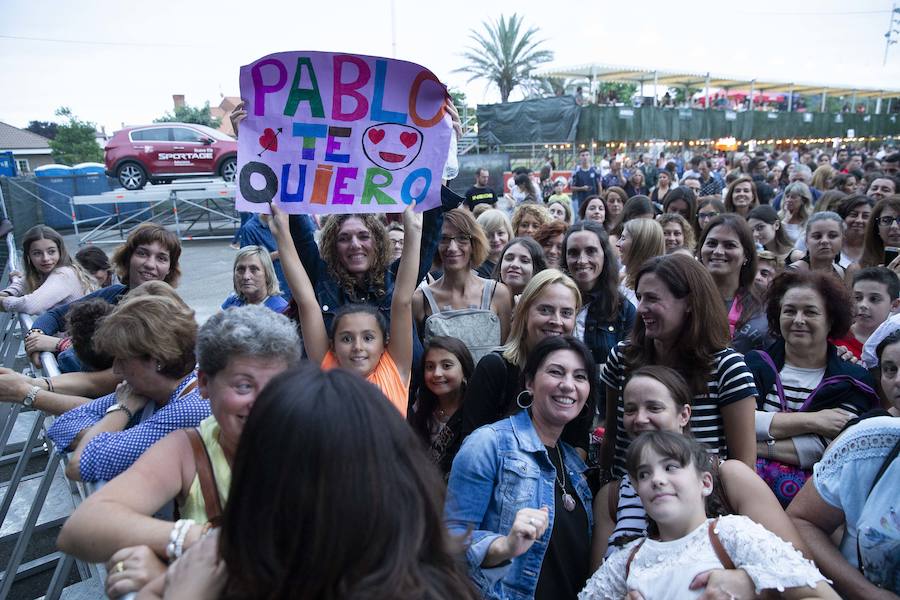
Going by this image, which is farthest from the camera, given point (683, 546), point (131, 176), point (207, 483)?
point (131, 176)

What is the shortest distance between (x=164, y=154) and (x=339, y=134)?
17.3 metres

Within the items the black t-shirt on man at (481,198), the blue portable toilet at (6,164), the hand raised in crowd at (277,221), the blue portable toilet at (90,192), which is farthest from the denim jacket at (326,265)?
the blue portable toilet at (90,192)

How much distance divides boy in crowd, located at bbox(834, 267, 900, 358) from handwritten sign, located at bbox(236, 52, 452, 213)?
2567 mm

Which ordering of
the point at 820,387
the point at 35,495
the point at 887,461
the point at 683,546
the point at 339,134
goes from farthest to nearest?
the point at 35,495
the point at 339,134
the point at 820,387
the point at 683,546
the point at 887,461

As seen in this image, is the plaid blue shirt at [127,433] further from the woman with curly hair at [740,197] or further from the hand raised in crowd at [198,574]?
the woman with curly hair at [740,197]

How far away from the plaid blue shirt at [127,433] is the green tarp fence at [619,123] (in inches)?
780

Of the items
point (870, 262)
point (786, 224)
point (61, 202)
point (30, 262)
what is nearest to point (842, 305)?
point (870, 262)

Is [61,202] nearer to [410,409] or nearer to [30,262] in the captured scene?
[30,262]

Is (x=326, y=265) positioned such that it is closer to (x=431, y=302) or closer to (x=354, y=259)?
(x=354, y=259)

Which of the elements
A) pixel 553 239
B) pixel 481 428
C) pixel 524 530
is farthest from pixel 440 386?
pixel 553 239

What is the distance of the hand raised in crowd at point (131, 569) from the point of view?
1363 millimetres

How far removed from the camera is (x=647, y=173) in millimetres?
18266

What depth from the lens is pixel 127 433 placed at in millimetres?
1946

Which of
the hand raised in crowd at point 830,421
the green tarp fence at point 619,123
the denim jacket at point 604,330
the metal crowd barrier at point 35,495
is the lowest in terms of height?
the metal crowd barrier at point 35,495
